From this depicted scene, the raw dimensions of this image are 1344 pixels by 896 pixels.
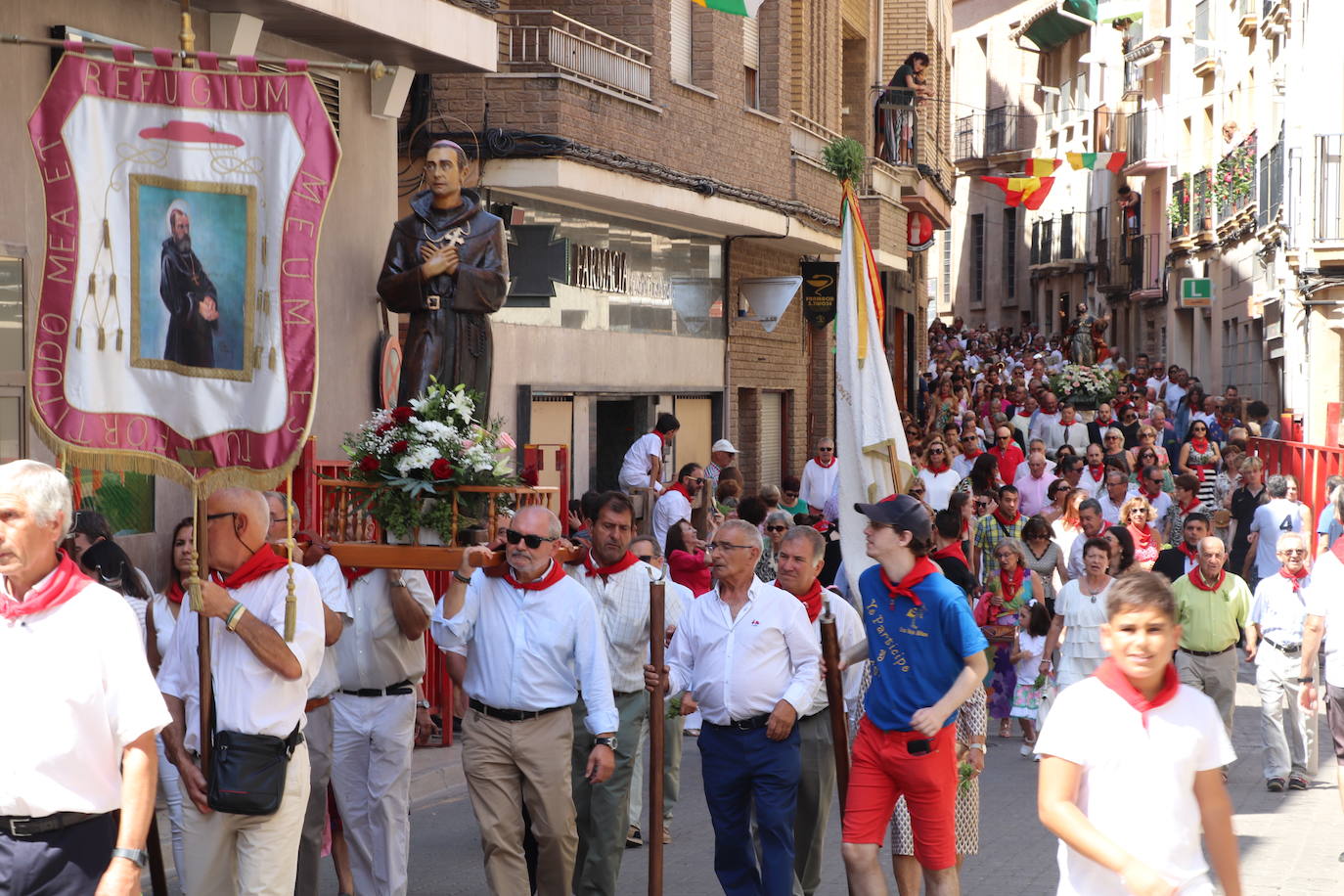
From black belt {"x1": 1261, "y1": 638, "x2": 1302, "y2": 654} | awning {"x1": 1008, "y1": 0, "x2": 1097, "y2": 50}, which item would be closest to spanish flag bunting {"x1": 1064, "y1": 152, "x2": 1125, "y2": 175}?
awning {"x1": 1008, "y1": 0, "x2": 1097, "y2": 50}

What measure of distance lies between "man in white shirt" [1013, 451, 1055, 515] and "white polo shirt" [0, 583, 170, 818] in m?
14.7

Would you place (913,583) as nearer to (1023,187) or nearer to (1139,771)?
(1139,771)

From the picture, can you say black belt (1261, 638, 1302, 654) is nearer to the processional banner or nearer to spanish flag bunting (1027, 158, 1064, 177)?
the processional banner

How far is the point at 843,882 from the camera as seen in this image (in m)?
9.51

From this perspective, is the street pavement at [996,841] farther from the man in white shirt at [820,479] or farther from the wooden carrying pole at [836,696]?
the man in white shirt at [820,479]

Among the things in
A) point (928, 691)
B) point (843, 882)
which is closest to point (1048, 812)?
point (928, 691)

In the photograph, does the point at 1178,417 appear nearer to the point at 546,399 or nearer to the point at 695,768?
the point at 546,399

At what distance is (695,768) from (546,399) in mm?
5447

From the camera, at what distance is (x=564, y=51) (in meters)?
16.3

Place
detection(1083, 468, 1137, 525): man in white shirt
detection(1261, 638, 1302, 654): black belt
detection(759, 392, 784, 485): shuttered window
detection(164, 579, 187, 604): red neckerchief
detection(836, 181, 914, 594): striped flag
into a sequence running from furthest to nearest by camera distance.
Result: detection(759, 392, 784, 485): shuttered window, detection(1083, 468, 1137, 525): man in white shirt, detection(1261, 638, 1302, 654): black belt, detection(836, 181, 914, 594): striped flag, detection(164, 579, 187, 604): red neckerchief

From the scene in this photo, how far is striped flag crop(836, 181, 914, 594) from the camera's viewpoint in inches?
382

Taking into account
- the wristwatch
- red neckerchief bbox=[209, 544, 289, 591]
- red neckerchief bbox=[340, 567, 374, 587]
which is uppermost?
red neckerchief bbox=[209, 544, 289, 591]

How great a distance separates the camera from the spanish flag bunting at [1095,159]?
3784cm

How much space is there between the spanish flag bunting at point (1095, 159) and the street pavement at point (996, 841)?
85.5 feet
